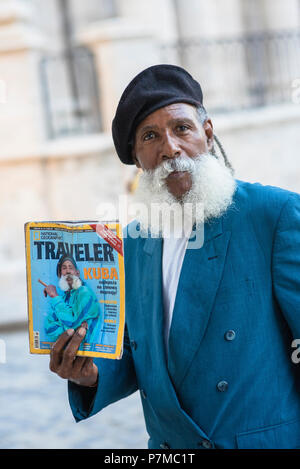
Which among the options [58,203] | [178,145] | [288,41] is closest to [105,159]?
[58,203]

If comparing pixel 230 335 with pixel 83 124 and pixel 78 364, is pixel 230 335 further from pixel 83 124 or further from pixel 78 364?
pixel 83 124

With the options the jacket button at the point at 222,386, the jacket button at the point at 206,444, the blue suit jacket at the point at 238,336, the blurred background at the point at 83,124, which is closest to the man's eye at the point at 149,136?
the blue suit jacket at the point at 238,336

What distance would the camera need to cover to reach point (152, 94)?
2.26 m

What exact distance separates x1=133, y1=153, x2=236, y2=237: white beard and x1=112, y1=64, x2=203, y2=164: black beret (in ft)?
0.59

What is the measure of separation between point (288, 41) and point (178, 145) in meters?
11.7

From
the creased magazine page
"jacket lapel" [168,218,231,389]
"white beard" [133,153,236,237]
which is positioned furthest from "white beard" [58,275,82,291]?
"white beard" [133,153,236,237]

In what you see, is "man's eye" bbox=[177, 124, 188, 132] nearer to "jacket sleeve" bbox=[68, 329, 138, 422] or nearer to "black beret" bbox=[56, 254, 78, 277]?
"black beret" bbox=[56, 254, 78, 277]

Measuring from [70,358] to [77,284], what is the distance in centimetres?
22

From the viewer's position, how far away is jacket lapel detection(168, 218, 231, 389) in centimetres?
215

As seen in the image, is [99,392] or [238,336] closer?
[238,336]

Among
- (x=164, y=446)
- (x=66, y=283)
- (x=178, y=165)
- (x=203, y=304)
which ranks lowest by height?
(x=164, y=446)

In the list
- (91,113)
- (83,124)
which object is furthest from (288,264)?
(91,113)
